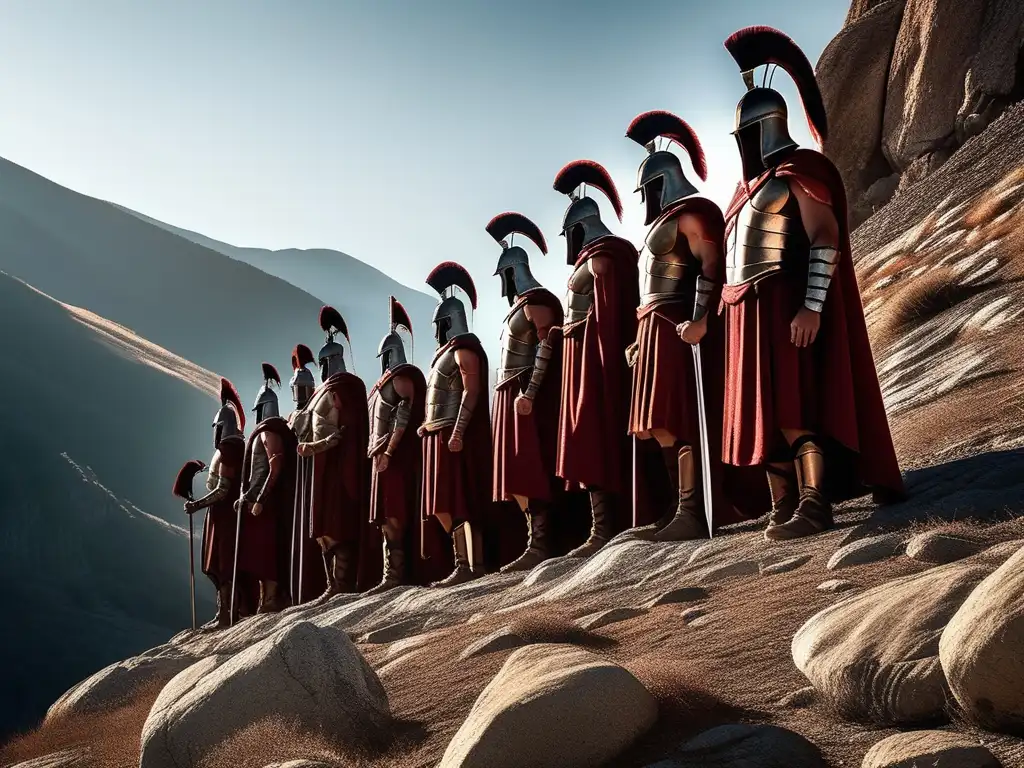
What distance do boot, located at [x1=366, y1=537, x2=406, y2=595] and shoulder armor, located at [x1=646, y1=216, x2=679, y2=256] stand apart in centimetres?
427

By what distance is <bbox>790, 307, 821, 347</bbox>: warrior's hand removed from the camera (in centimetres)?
521

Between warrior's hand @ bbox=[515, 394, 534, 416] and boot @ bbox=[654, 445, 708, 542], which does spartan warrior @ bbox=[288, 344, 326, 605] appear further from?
boot @ bbox=[654, 445, 708, 542]

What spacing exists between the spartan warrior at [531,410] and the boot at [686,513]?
67.8 inches

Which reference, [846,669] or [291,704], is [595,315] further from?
[846,669]

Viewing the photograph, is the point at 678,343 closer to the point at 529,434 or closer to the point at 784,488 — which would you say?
the point at 784,488

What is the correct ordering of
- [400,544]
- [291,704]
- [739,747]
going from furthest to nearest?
1. [400,544]
2. [291,704]
3. [739,747]

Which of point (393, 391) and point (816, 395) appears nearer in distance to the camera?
point (816, 395)

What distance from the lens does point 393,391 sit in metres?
9.71

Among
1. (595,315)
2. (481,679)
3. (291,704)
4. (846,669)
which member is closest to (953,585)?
(846,669)

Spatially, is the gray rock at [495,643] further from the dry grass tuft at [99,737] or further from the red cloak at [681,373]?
the red cloak at [681,373]

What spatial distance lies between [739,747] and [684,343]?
12.4 feet

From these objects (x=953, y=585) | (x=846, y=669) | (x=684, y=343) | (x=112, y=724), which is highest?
(x=684, y=343)

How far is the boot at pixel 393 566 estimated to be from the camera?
9.40 meters

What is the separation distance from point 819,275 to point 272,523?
7.93m
